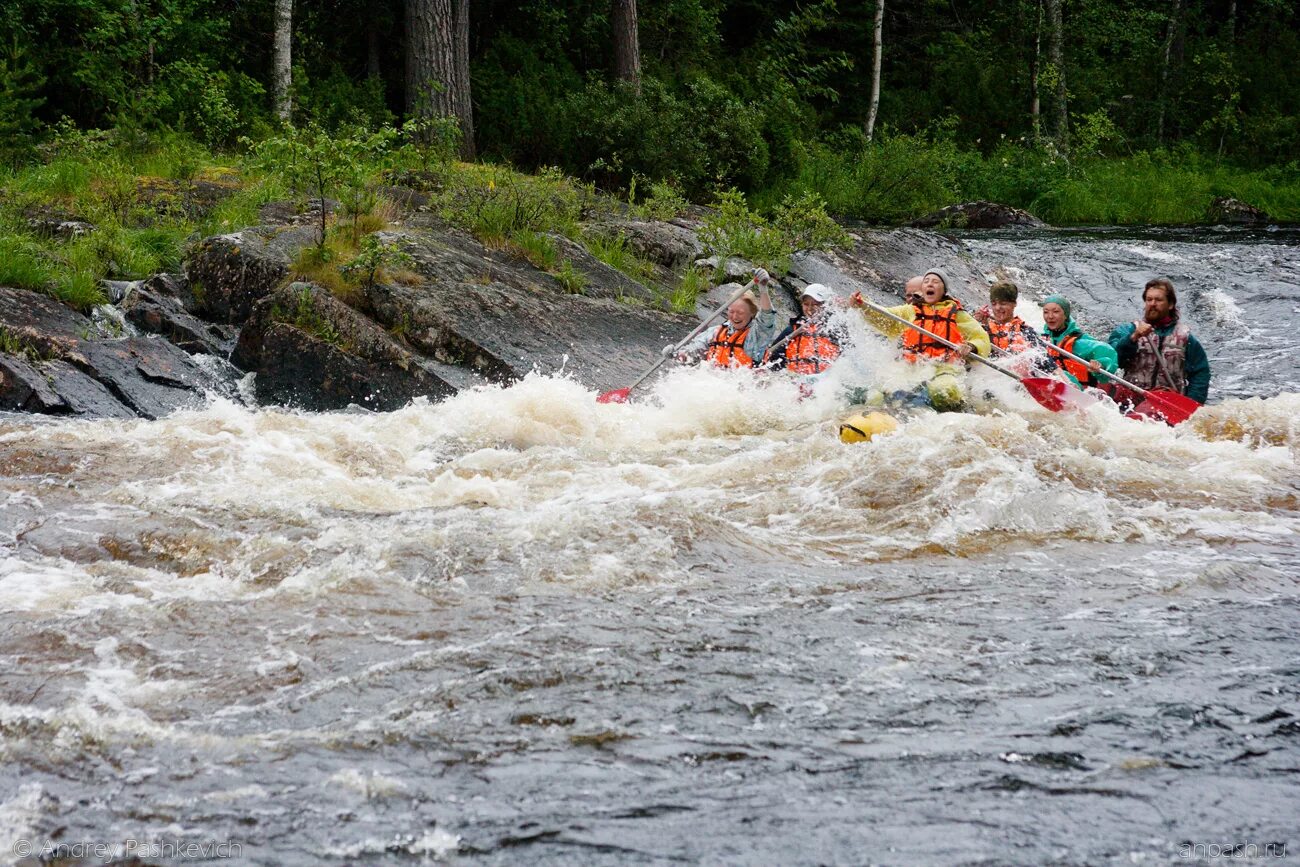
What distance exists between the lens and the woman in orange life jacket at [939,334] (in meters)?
9.30

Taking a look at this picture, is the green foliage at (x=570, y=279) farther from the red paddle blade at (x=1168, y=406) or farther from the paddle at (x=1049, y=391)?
the red paddle blade at (x=1168, y=406)

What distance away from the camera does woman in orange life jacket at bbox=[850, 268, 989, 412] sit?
9297 mm

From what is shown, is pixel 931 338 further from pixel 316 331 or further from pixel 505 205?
pixel 316 331

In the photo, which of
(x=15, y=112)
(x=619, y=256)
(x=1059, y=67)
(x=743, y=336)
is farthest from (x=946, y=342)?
(x=1059, y=67)

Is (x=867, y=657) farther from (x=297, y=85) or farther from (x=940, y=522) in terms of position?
(x=297, y=85)

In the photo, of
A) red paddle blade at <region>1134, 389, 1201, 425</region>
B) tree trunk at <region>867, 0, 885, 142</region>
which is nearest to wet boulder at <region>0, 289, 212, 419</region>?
red paddle blade at <region>1134, 389, 1201, 425</region>

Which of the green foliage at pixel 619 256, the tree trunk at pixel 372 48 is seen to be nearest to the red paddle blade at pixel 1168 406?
the green foliage at pixel 619 256

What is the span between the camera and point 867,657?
415cm

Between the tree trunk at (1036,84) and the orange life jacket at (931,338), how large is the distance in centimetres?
1652

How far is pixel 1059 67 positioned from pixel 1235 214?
19.1 feet

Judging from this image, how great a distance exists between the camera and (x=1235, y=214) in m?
20.1

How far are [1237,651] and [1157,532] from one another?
155 cm

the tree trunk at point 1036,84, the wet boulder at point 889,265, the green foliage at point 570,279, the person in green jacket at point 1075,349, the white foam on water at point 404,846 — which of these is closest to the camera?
the white foam on water at point 404,846

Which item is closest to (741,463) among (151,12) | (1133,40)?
(151,12)
